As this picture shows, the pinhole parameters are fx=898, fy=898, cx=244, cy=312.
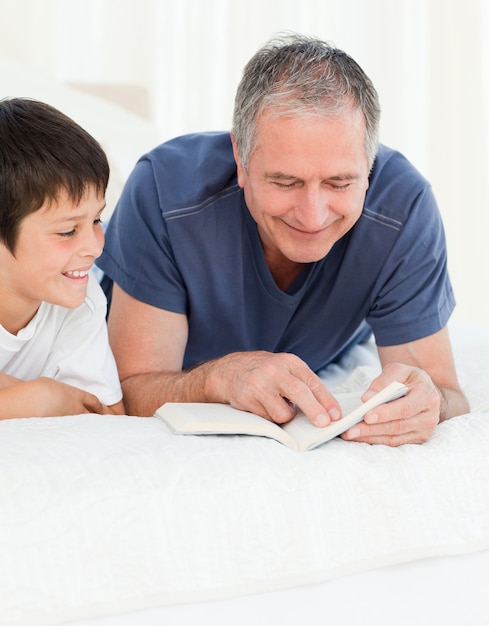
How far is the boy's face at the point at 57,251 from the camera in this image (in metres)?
1.46

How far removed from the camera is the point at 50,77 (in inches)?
121

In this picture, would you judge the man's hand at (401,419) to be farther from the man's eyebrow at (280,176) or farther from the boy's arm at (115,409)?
the boy's arm at (115,409)

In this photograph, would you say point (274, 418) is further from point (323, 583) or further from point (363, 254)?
point (363, 254)

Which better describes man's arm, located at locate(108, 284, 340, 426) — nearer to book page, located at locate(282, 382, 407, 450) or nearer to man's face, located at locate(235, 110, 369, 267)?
book page, located at locate(282, 382, 407, 450)

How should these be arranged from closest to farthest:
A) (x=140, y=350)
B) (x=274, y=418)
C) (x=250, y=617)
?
1. (x=250, y=617)
2. (x=274, y=418)
3. (x=140, y=350)

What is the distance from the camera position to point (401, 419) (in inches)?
48.4

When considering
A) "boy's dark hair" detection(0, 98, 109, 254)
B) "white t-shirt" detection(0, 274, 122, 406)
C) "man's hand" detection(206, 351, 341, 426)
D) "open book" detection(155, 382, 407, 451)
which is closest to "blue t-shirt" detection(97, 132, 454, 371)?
"white t-shirt" detection(0, 274, 122, 406)

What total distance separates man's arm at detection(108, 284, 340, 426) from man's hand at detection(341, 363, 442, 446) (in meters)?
0.05

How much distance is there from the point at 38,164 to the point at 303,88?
0.44 m

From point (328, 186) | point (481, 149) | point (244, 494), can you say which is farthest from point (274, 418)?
point (481, 149)

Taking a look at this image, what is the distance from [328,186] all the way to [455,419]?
44 centimetres

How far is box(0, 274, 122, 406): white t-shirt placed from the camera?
5.13ft

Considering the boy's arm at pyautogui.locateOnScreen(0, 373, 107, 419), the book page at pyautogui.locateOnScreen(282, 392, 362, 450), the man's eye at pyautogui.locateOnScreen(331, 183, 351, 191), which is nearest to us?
the book page at pyautogui.locateOnScreen(282, 392, 362, 450)

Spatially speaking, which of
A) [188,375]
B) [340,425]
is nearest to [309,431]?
[340,425]
